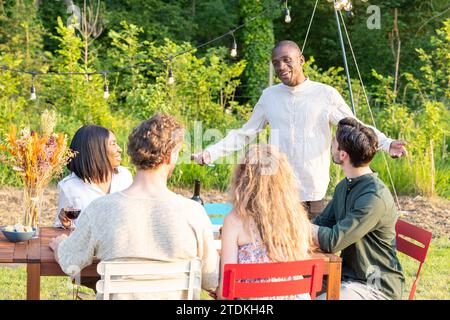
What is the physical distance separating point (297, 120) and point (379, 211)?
4.09ft

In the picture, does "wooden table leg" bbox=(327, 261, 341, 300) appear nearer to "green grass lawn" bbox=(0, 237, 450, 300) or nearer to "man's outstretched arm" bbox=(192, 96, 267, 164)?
"man's outstretched arm" bbox=(192, 96, 267, 164)

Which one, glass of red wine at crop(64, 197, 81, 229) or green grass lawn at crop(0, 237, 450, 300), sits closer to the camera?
glass of red wine at crop(64, 197, 81, 229)

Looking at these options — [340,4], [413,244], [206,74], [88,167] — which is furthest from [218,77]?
[413,244]

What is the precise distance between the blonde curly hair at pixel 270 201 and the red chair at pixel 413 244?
33.8 inches

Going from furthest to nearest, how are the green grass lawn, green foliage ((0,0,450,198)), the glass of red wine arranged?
green foliage ((0,0,450,198))
the green grass lawn
the glass of red wine

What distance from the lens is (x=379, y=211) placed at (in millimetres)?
3178

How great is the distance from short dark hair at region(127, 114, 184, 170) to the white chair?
35 cm

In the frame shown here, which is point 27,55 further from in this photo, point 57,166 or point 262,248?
point 262,248

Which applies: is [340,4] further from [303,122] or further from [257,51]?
[257,51]

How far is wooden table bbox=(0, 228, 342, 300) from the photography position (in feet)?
9.72

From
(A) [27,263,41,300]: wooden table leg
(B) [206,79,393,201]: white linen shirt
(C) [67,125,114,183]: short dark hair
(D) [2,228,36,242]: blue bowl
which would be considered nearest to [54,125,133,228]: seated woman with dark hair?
(C) [67,125,114,183]: short dark hair

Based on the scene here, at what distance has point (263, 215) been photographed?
2768 millimetres

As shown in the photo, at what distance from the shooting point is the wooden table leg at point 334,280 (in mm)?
3127

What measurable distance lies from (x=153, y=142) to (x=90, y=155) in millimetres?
1041
